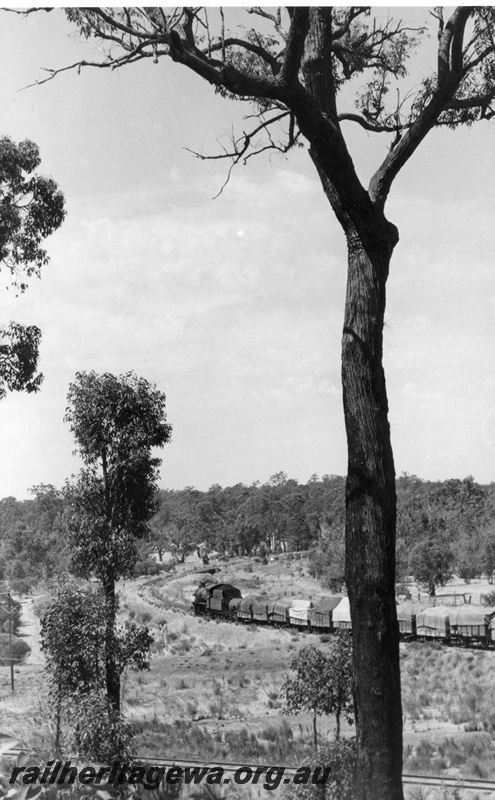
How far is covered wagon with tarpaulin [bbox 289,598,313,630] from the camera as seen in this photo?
29.6 meters

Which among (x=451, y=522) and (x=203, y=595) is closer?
(x=203, y=595)

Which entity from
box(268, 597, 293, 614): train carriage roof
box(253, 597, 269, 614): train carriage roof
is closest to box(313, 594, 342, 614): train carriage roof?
box(268, 597, 293, 614): train carriage roof

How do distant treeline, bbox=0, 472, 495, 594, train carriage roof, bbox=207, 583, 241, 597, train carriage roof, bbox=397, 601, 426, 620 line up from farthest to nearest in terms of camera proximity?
distant treeline, bbox=0, 472, 495, 594, train carriage roof, bbox=207, 583, 241, 597, train carriage roof, bbox=397, 601, 426, 620

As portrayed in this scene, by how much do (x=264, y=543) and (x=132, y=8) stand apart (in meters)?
59.8

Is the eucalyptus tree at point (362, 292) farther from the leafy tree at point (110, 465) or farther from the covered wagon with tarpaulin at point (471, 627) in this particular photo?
the covered wagon with tarpaulin at point (471, 627)

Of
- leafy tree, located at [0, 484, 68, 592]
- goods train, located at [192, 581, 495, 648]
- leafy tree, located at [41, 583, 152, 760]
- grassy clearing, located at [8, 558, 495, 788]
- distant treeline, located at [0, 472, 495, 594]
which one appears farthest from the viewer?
leafy tree, located at [0, 484, 68, 592]

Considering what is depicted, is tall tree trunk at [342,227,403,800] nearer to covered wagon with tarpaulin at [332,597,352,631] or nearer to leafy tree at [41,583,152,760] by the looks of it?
leafy tree at [41,583,152,760]

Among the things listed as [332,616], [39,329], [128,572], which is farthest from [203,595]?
[39,329]

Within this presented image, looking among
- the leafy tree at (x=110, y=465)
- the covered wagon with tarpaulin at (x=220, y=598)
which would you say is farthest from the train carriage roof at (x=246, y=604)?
the leafy tree at (x=110, y=465)

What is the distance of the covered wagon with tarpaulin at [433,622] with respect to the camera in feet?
83.7

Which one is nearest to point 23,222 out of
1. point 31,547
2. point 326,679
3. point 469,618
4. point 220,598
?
point 326,679

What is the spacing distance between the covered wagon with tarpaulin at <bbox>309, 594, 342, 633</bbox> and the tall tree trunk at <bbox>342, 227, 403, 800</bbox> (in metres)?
25.5

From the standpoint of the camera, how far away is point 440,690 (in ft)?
66.0

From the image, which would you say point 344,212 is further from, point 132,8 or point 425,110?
point 132,8
